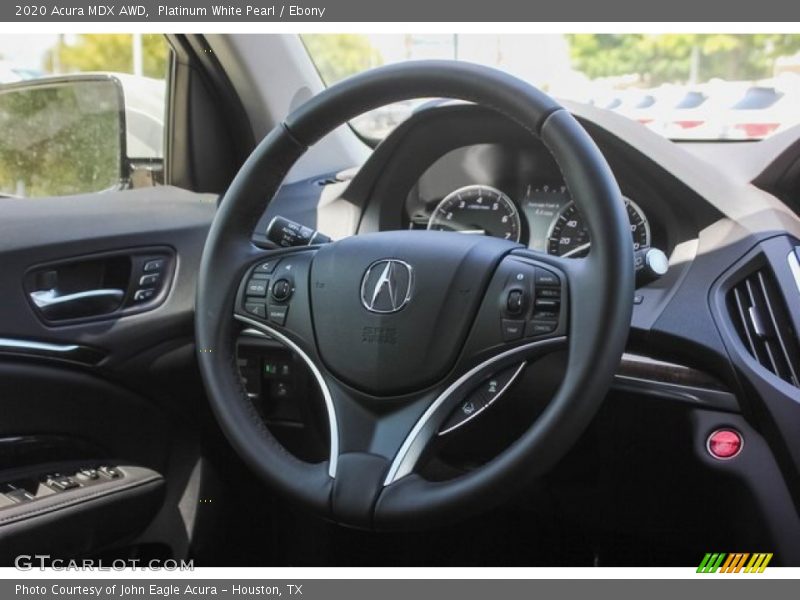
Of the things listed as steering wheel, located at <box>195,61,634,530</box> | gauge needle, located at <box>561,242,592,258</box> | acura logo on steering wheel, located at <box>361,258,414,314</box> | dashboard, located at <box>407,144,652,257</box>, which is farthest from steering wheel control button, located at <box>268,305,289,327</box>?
gauge needle, located at <box>561,242,592,258</box>

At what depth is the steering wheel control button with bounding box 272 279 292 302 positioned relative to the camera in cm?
157

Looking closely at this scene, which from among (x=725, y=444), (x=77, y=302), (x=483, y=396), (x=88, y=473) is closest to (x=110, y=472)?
(x=88, y=473)

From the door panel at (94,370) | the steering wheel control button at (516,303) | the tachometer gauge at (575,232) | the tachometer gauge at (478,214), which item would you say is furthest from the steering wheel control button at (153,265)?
the steering wheel control button at (516,303)

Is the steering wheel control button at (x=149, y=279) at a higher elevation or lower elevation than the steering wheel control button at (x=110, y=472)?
higher

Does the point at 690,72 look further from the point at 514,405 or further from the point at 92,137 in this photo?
the point at 92,137

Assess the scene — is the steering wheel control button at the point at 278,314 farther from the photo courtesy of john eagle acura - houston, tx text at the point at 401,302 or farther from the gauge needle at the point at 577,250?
the gauge needle at the point at 577,250

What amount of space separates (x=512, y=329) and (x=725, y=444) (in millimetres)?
479

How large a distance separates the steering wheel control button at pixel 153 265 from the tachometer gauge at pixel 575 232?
32.7 inches

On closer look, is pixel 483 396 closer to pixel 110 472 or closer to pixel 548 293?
pixel 548 293

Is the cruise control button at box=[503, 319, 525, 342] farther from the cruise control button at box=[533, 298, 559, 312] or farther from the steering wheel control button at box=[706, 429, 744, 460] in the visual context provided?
the steering wheel control button at box=[706, 429, 744, 460]

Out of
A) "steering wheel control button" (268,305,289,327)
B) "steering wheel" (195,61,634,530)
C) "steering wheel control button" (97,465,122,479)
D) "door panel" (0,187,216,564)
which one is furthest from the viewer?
"steering wheel control button" (97,465,122,479)

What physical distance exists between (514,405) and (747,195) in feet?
1.98

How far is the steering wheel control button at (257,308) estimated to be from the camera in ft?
5.16
